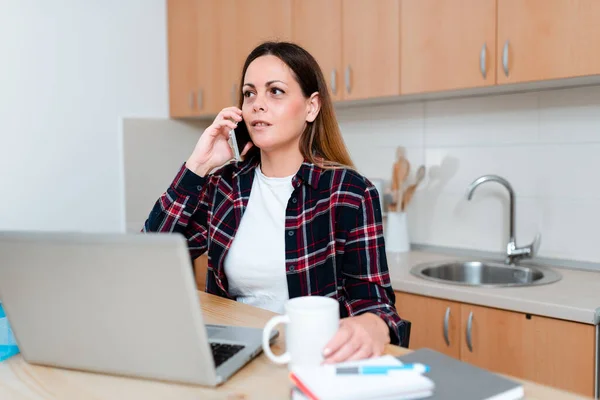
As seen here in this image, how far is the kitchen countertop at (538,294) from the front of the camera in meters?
1.61

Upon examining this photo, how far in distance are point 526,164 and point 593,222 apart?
0.31 m

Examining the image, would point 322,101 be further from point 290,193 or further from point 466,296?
point 466,296

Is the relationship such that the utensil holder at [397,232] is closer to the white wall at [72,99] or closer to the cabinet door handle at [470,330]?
the cabinet door handle at [470,330]

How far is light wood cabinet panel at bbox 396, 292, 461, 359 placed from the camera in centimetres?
188

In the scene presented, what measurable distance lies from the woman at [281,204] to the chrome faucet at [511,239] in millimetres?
814

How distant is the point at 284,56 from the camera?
58.8 inches

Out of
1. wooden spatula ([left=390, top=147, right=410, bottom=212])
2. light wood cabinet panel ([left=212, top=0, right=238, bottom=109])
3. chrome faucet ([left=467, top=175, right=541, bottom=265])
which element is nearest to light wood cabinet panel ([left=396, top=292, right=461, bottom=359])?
chrome faucet ([left=467, top=175, right=541, bottom=265])

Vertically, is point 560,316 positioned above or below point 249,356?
below

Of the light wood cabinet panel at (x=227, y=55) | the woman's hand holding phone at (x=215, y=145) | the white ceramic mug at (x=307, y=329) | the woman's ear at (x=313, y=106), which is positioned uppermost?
the light wood cabinet panel at (x=227, y=55)

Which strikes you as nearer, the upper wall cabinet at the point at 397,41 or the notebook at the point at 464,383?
the notebook at the point at 464,383

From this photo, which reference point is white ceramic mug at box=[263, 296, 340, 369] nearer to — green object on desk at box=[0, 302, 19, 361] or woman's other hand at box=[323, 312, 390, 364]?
woman's other hand at box=[323, 312, 390, 364]

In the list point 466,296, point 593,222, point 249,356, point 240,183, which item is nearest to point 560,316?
point 466,296

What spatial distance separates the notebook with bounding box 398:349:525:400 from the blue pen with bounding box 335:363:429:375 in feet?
0.10

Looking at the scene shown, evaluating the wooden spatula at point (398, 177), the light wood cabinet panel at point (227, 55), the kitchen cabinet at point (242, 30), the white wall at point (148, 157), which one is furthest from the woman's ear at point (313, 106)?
the white wall at point (148, 157)
